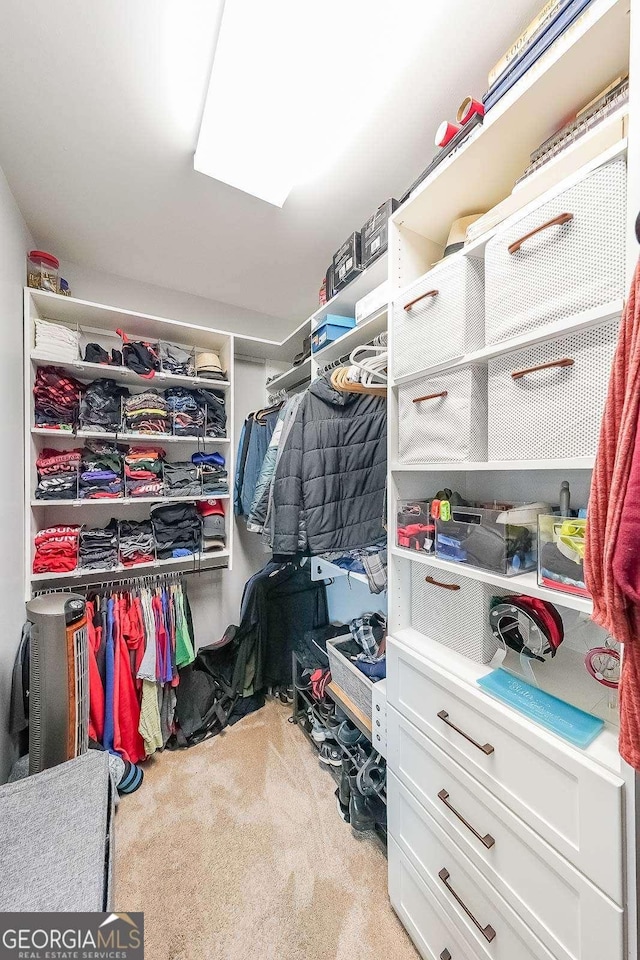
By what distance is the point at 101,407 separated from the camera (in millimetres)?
1890

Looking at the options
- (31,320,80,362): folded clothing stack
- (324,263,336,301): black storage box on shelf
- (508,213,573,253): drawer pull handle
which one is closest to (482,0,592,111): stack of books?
(508,213,573,253): drawer pull handle

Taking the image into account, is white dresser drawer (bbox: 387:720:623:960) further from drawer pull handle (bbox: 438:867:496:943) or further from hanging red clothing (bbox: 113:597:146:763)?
hanging red clothing (bbox: 113:597:146:763)

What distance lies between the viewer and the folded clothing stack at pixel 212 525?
2135 mm

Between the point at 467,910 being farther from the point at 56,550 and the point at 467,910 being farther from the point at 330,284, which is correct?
the point at 330,284

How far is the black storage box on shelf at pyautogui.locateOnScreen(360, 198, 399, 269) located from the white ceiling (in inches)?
6.2

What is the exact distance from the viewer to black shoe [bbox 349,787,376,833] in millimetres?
1411

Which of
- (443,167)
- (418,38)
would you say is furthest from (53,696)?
(418,38)

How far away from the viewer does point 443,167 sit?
97cm

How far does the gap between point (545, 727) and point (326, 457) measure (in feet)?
3.58

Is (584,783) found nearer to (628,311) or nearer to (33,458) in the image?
(628,311)

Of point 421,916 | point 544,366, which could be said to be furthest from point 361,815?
point 544,366

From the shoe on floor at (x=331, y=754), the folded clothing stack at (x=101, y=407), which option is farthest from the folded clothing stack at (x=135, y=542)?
the shoe on floor at (x=331, y=754)

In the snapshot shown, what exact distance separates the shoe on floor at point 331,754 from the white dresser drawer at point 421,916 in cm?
55

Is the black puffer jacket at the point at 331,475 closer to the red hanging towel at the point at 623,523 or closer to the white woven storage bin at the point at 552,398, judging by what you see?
the white woven storage bin at the point at 552,398
